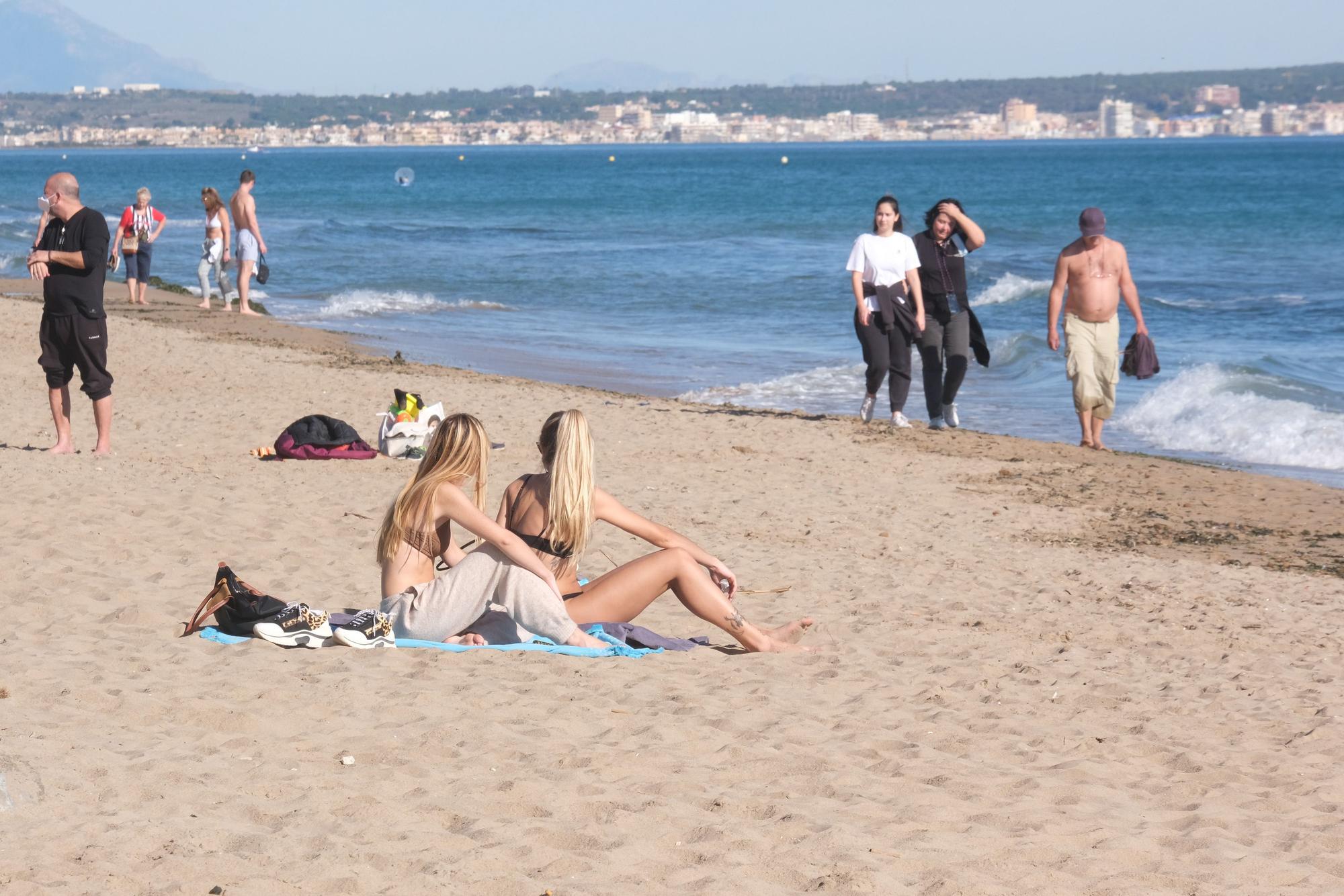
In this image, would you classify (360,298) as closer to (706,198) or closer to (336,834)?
(336,834)

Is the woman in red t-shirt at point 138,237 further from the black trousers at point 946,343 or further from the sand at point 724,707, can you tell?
the black trousers at point 946,343

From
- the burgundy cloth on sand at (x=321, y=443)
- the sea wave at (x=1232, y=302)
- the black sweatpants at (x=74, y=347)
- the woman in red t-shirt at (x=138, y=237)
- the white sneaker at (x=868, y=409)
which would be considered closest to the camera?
the black sweatpants at (x=74, y=347)

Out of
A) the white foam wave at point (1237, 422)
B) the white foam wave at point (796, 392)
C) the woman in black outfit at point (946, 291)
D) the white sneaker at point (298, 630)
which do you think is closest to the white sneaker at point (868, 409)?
the woman in black outfit at point (946, 291)

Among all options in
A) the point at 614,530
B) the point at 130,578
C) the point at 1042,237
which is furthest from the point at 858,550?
A: the point at 1042,237

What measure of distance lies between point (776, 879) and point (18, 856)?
5.77ft

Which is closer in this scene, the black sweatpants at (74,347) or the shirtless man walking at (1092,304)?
the black sweatpants at (74,347)

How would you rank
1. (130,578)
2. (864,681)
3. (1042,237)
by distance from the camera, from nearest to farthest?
(864,681) → (130,578) → (1042,237)

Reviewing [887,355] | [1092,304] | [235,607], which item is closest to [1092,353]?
[1092,304]

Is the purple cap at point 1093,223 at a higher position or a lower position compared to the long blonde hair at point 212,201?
lower

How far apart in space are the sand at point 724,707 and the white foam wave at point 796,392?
4183mm

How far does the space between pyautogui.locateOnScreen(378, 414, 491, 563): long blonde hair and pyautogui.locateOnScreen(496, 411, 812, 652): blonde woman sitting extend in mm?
220

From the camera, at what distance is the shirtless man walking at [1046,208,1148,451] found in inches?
381

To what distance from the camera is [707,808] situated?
3971mm

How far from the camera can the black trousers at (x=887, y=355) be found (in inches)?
399
